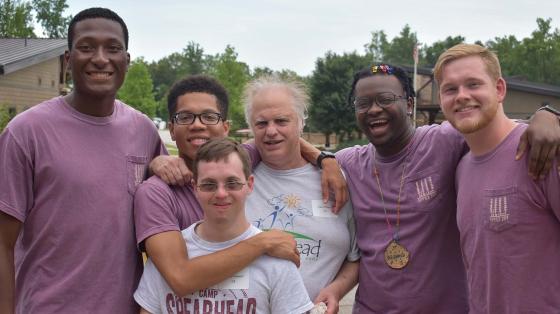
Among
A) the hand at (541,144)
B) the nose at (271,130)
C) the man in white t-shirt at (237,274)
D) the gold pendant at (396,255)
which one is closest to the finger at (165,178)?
the man in white t-shirt at (237,274)

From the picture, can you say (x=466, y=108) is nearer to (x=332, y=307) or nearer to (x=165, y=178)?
(x=332, y=307)

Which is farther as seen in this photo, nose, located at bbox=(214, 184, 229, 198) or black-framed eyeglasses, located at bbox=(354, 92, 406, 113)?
black-framed eyeglasses, located at bbox=(354, 92, 406, 113)

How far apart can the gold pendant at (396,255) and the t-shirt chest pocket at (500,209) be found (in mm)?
639

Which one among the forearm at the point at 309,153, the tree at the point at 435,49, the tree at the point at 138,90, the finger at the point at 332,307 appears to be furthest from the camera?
the tree at the point at 435,49

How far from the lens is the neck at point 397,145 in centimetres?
379

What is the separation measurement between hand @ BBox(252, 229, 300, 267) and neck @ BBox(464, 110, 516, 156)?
1180 mm

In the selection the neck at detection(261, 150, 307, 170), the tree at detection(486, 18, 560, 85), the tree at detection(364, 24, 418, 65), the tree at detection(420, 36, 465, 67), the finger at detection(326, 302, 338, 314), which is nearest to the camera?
the finger at detection(326, 302, 338, 314)

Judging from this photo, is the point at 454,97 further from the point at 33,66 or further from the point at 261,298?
the point at 33,66

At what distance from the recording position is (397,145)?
12.5 feet

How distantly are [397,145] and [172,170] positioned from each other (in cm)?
148

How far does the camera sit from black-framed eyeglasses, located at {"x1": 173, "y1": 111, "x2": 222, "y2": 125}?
345 centimetres

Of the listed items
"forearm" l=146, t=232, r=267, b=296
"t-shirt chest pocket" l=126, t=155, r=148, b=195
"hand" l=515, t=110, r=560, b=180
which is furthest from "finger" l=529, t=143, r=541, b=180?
"t-shirt chest pocket" l=126, t=155, r=148, b=195

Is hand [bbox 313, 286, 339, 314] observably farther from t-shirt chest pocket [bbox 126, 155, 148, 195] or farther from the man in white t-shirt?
t-shirt chest pocket [bbox 126, 155, 148, 195]

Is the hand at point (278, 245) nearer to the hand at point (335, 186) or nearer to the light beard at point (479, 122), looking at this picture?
the hand at point (335, 186)
